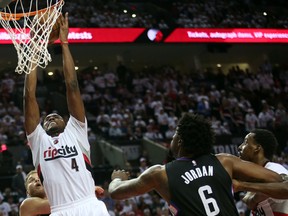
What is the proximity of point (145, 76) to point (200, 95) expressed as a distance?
2.37 meters

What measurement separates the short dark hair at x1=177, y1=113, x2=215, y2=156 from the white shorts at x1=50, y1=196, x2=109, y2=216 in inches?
44.4

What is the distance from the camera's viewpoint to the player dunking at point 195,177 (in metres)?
3.77

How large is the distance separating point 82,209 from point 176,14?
63.5ft

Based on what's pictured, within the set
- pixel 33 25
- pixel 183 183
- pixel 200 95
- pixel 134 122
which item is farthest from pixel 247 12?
pixel 183 183

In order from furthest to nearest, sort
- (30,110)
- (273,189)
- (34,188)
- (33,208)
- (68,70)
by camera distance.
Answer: (34,188) → (33,208) → (68,70) → (30,110) → (273,189)

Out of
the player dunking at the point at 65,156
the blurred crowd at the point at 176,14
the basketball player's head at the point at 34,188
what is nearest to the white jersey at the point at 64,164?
the player dunking at the point at 65,156

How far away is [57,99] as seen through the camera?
59.8 ft

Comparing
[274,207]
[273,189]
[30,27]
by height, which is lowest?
[274,207]

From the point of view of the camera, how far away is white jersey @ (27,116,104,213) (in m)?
4.62

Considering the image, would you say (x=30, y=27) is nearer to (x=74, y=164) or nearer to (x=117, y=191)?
(x=74, y=164)

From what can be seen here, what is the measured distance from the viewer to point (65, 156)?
4688 millimetres

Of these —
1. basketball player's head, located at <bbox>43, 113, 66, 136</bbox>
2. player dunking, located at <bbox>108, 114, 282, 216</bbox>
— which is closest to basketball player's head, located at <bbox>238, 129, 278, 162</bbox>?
player dunking, located at <bbox>108, 114, 282, 216</bbox>

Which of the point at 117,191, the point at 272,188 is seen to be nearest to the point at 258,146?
the point at 272,188

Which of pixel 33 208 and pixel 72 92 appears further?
pixel 33 208
